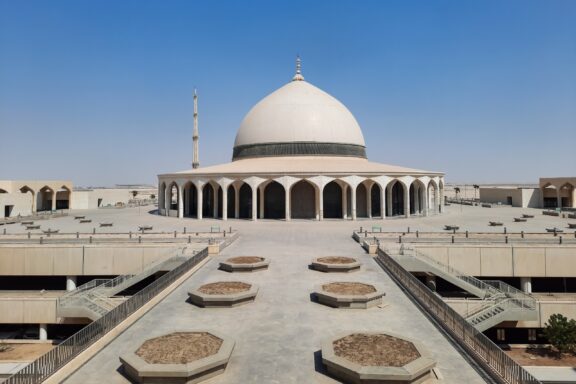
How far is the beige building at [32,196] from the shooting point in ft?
156

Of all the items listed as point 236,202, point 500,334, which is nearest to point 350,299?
point 500,334

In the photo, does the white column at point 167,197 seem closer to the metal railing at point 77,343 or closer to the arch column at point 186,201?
the arch column at point 186,201

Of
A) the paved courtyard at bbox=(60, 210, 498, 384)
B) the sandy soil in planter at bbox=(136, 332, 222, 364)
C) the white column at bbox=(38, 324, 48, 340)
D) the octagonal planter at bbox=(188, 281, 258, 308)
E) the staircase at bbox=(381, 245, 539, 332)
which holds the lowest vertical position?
the white column at bbox=(38, 324, 48, 340)

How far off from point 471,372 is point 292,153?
39.5m

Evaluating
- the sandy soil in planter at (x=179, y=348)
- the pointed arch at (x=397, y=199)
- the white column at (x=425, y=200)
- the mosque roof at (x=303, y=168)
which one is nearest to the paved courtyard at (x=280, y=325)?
the sandy soil in planter at (x=179, y=348)

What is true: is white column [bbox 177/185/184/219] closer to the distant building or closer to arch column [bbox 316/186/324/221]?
arch column [bbox 316/186/324/221]

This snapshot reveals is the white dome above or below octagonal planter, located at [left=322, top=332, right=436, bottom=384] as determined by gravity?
above

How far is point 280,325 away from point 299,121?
38393 millimetres

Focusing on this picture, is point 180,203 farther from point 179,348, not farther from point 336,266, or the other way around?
point 179,348

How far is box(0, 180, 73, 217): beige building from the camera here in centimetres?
4747

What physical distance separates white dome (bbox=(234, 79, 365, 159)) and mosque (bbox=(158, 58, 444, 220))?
0.12 m

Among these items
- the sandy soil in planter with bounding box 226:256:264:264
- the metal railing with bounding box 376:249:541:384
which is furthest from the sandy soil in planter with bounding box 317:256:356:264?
the metal railing with bounding box 376:249:541:384

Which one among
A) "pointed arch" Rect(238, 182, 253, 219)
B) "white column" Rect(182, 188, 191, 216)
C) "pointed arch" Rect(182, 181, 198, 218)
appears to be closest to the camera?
"pointed arch" Rect(238, 182, 253, 219)

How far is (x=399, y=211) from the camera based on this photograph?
150 feet
